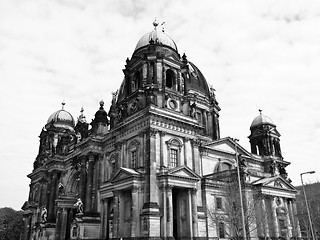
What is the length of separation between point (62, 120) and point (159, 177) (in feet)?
123

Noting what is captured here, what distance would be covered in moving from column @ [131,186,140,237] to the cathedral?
0.09m

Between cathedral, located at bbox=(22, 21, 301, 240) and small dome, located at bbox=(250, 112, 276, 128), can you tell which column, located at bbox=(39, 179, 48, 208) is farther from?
small dome, located at bbox=(250, 112, 276, 128)

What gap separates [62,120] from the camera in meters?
63.5

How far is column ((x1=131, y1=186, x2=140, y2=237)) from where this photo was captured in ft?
101

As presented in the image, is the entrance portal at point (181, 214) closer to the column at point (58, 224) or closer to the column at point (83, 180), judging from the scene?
the column at point (83, 180)

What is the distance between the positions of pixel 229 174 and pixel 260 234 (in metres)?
7.87

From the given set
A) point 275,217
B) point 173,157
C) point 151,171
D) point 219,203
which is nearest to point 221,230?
point 219,203

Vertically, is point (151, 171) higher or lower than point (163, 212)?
higher

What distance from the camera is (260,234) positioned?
37.9 meters

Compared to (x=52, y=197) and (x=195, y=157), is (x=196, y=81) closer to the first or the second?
(x=195, y=157)

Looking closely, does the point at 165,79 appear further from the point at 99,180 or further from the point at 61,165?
the point at 61,165

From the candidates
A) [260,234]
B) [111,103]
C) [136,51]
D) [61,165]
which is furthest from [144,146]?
[111,103]

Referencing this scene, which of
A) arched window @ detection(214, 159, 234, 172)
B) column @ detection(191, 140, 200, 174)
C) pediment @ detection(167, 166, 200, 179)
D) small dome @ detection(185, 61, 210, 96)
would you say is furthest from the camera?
small dome @ detection(185, 61, 210, 96)

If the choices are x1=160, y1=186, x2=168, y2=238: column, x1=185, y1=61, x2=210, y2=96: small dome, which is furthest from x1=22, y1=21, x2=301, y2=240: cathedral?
x1=185, y1=61, x2=210, y2=96: small dome
